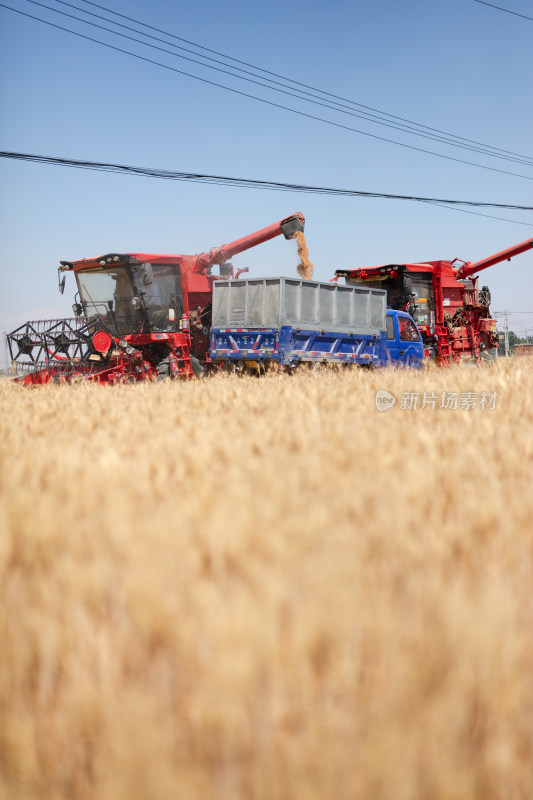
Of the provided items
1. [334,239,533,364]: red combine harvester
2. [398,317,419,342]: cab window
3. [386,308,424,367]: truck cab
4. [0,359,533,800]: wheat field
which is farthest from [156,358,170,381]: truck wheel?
[0,359,533,800]: wheat field

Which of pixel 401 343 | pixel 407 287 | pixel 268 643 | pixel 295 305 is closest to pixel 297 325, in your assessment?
pixel 295 305

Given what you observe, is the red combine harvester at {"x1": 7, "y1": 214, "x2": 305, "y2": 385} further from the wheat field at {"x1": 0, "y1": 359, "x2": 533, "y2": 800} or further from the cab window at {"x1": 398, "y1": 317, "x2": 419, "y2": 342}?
the wheat field at {"x1": 0, "y1": 359, "x2": 533, "y2": 800}

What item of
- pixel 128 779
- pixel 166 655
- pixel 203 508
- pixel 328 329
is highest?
pixel 328 329

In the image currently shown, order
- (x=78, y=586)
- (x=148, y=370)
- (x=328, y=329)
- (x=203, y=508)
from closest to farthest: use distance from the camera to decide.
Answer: (x=78, y=586) → (x=203, y=508) → (x=328, y=329) → (x=148, y=370)

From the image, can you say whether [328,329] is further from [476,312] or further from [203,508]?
[203,508]

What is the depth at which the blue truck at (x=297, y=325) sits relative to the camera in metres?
11.9

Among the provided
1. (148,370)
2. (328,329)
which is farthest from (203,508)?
(148,370)

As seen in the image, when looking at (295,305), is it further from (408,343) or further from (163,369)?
(408,343)

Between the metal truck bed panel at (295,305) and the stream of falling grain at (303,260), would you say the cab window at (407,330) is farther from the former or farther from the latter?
the stream of falling grain at (303,260)

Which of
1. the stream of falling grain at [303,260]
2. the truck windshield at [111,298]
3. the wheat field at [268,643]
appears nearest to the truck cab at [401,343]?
the stream of falling grain at [303,260]

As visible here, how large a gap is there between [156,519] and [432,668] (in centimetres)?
74

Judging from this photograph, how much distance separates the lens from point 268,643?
98 cm

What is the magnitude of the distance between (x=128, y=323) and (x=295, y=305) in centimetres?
380

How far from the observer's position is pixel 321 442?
2.56m
